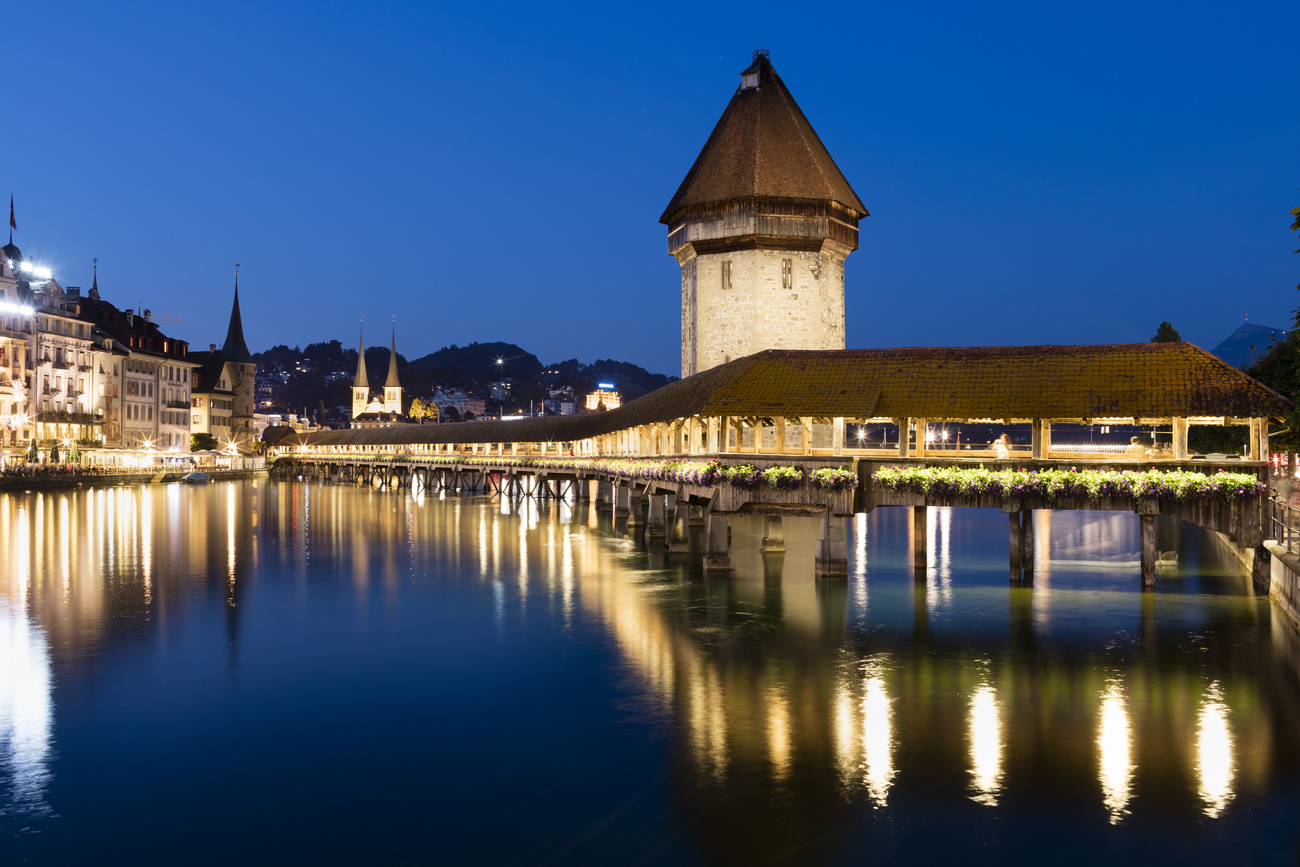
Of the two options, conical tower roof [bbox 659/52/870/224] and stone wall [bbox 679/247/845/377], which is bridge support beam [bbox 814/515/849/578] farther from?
conical tower roof [bbox 659/52/870/224]

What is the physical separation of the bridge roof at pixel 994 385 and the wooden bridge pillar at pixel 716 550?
3.38 meters

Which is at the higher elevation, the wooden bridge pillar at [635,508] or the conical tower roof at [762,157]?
the conical tower roof at [762,157]

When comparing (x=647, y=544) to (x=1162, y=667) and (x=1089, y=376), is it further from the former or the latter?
(x=1162, y=667)

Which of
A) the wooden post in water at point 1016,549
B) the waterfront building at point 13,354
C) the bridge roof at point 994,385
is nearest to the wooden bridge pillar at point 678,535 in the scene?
the bridge roof at point 994,385

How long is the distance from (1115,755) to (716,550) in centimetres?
1715

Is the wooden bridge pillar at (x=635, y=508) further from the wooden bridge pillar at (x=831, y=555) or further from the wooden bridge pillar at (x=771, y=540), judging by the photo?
the wooden bridge pillar at (x=831, y=555)

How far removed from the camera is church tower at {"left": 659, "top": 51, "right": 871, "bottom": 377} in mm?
45219

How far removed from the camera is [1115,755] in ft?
41.7

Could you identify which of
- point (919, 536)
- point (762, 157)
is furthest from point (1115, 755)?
point (762, 157)

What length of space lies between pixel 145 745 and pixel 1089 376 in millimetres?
20362

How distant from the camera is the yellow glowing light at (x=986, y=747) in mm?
11570

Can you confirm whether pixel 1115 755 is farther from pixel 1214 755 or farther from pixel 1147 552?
pixel 1147 552

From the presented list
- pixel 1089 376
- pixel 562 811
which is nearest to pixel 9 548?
pixel 562 811

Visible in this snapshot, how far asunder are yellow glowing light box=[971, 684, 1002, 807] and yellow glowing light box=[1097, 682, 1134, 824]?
114 cm
